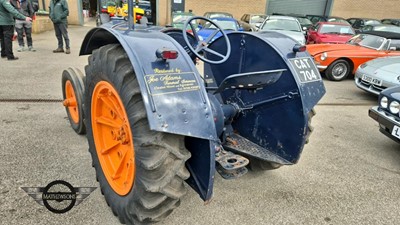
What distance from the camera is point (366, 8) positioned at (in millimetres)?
23766

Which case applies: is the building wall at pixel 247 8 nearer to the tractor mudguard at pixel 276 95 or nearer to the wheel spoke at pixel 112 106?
the tractor mudguard at pixel 276 95

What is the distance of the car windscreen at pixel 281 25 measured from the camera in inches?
424

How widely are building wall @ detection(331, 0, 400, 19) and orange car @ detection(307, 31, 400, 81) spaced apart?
17817 millimetres

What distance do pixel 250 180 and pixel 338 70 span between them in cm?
636

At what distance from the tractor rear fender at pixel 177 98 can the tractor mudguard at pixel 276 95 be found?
902 millimetres

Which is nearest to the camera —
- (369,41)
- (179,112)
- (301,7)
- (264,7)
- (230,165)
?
(179,112)

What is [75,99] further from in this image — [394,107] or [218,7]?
[218,7]

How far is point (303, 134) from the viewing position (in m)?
2.36

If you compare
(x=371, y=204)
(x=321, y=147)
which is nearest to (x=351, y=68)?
(x=321, y=147)

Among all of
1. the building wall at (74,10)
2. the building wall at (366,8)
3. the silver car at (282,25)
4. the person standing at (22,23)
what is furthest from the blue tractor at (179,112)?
the building wall at (366,8)

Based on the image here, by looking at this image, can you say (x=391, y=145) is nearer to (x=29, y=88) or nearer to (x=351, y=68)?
(x=351, y=68)

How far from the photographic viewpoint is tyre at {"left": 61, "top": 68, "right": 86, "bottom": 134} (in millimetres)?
3293

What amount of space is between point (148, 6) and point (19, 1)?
14.4 meters

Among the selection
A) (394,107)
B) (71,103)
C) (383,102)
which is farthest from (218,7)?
(71,103)
